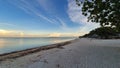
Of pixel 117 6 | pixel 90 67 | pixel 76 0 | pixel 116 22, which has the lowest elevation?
pixel 90 67

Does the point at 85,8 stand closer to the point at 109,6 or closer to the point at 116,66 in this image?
the point at 109,6

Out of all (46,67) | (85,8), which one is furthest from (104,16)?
(46,67)

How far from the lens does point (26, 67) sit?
28.9 feet

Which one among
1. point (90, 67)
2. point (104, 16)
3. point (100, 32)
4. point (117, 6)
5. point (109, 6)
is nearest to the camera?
point (90, 67)

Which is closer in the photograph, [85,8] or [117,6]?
[117,6]

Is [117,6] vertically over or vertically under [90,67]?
over

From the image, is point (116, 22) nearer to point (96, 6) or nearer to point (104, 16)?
point (104, 16)

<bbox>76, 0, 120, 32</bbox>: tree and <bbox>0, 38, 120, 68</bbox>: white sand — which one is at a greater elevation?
<bbox>76, 0, 120, 32</bbox>: tree

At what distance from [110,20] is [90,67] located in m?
8.55

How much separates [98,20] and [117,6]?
127 inches

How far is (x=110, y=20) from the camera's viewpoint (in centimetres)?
1557

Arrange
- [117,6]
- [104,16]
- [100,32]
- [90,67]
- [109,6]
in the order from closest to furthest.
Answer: [90,67]
[117,6]
[109,6]
[104,16]
[100,32]

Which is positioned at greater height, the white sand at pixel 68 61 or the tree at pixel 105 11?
the tree at pixel 105 11

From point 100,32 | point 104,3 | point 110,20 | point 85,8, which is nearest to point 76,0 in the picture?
point 85,8
